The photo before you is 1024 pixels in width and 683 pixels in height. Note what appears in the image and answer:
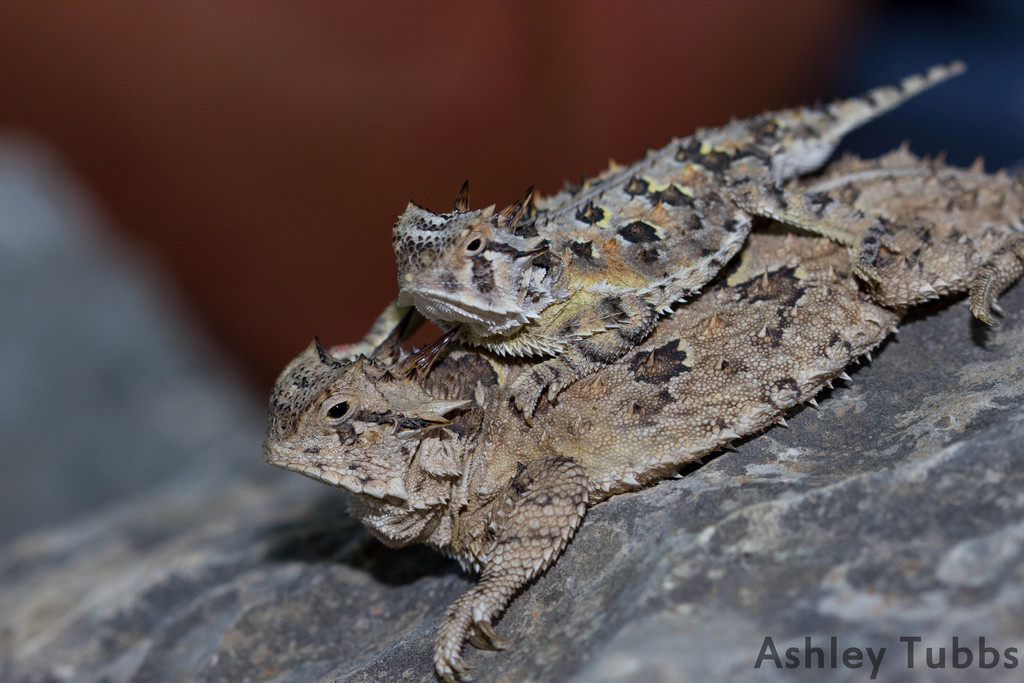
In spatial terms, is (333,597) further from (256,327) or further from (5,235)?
(5,235)

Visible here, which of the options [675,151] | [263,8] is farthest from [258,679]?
[263,8]

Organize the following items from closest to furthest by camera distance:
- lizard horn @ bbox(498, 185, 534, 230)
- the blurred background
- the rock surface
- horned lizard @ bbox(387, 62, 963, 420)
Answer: the rock surface → horned lizard @ bbox(387, 62, 963, 420) → lizard horn @ bbox(498, 185, 534, 230) → the blurred background

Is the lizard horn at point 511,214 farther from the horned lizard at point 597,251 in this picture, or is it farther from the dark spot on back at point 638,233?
the dark spot on back at point 638,233

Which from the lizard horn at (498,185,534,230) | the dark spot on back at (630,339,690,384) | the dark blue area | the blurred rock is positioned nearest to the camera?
the lizard horn at (498,185,534,230)

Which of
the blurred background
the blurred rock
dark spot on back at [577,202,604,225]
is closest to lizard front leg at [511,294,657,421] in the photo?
dark spot on back at [577,202,604,225]

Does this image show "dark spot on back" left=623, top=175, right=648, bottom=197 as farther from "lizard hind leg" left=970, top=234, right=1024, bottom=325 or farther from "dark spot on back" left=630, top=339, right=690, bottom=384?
"lizard hind leg" left=970, top=234, right=1024, bottom=325

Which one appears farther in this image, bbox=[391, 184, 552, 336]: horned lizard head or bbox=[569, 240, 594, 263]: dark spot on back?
bbox=[569, 240, 594, 263]: dark spot on back

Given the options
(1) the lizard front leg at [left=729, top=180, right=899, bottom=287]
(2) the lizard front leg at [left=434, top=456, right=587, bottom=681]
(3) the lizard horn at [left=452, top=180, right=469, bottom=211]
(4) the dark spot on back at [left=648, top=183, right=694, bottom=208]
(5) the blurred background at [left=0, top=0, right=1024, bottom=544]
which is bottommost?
(2) the lizard front leg at [left=434, top=456, right=587, bottom=681]
